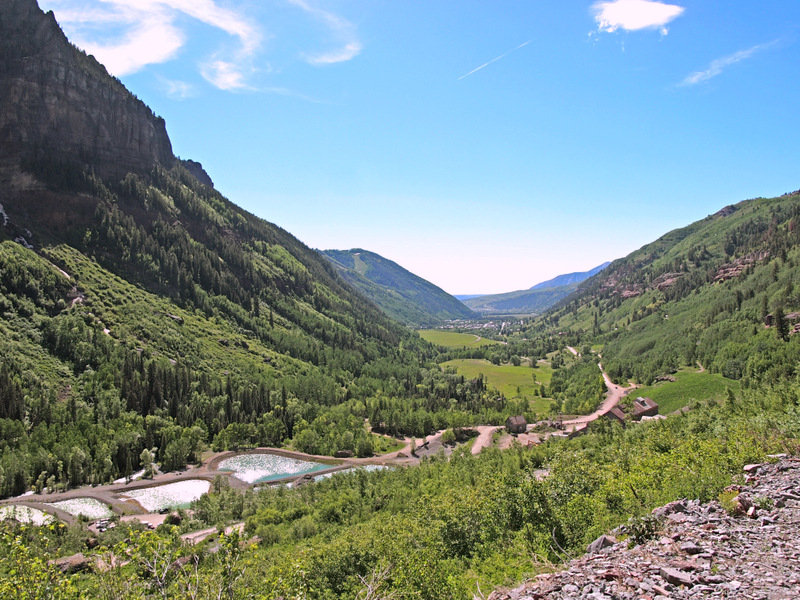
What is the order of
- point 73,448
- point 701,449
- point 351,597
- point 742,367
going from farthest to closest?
1. point 742,367
2. point 73,448
3. point 701,449
4. point 351,597

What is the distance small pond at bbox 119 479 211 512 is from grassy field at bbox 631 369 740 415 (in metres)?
106

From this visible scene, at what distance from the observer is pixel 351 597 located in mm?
27156

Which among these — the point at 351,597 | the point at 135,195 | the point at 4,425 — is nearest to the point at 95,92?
the point at 135,195

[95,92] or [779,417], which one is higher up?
[95,92]

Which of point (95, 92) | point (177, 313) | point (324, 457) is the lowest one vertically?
point (324, 457)

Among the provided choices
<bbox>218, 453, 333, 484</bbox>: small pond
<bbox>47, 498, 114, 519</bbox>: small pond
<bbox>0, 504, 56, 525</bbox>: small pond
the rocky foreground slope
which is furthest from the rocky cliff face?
the rocky foreground slope

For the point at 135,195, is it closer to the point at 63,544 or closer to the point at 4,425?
the point at 4,425

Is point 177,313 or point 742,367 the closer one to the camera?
point 742,367

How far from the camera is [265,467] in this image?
103188 mm

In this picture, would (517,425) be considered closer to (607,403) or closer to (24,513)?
(607,403)

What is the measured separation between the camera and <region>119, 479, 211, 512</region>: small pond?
3083 inches

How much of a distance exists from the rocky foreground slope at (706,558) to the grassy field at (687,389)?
82093 millimetres

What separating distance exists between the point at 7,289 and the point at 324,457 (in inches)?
4187

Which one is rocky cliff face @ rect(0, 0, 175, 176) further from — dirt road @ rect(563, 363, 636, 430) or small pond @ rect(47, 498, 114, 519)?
dirt road @ rect(563, 363, 636, 430)
